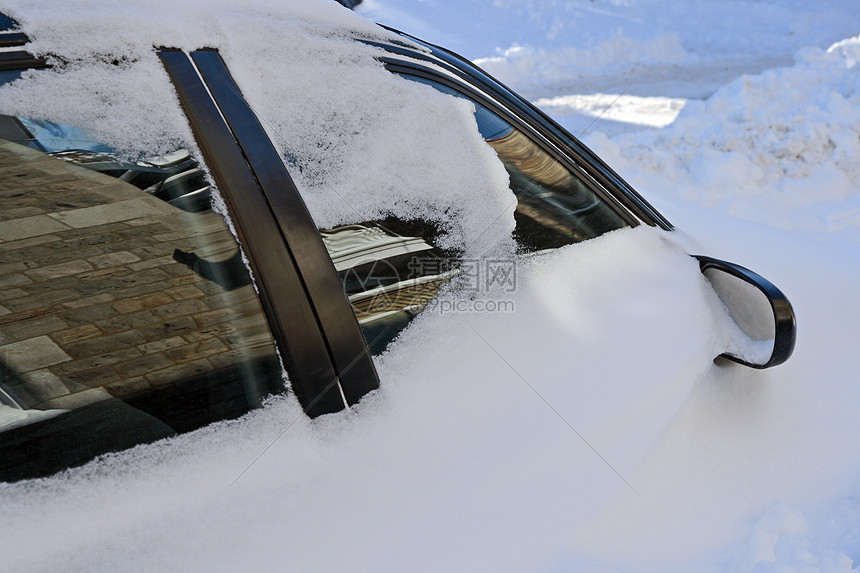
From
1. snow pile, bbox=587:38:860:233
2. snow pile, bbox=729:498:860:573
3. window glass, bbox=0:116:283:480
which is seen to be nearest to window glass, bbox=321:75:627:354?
window glass, bbox=0:116:283:480

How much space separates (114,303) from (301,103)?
20.4 inches

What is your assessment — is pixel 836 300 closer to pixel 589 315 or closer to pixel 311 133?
pixel 589 315

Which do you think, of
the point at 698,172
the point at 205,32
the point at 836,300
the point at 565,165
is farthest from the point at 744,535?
the point at 698,172

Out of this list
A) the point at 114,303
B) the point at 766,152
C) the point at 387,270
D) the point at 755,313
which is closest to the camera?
the point at 114,303

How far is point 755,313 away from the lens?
1432 millimetres

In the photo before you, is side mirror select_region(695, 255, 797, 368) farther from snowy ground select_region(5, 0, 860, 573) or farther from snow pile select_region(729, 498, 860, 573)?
snow pile select_region(729, 498, 860, 573)

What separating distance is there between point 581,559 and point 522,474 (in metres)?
0.16

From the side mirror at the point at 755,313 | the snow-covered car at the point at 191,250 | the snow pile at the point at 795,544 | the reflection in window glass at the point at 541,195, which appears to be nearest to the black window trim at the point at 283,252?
the snow-covered car at the point at 191,250

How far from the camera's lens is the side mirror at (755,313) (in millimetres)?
1309

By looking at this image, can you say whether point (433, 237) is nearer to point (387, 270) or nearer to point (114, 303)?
point (387, 270)

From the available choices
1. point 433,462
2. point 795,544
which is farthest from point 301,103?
point 795,544

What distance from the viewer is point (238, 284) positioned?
109cm

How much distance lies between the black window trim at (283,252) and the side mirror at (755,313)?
815mm

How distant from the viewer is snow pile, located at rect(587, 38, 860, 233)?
12.0ft
